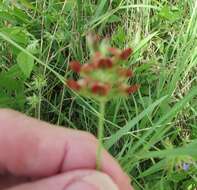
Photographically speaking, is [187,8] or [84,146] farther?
[187,8]

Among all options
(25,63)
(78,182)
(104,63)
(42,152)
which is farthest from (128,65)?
(104,63)

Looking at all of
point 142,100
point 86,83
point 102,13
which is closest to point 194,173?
point 142,100

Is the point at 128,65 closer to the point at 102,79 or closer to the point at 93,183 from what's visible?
the point at 93,183

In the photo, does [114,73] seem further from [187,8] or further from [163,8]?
[187,8]

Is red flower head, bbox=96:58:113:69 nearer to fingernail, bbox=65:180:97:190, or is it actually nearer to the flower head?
the flower head

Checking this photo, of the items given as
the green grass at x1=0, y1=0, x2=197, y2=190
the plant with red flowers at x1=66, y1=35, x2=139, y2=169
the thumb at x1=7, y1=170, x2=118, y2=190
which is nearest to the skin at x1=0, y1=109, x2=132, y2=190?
the thumb at x1=7, y1=170, x2=118, y2=190
